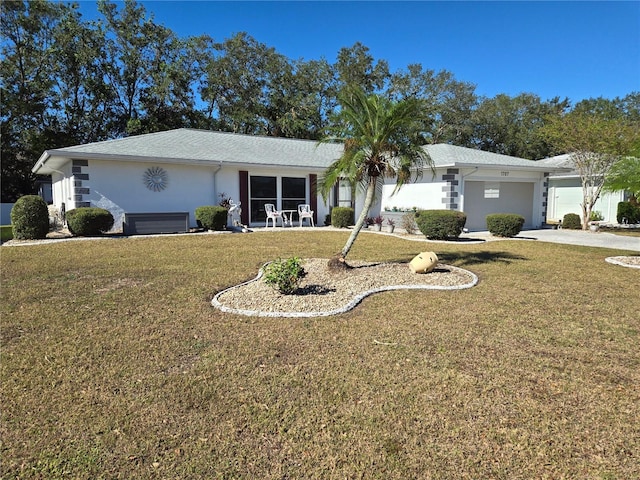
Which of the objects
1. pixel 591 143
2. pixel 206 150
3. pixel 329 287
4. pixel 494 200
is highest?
pixel 591 143

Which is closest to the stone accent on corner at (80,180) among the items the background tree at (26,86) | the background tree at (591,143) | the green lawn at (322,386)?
the green lawn at (322,386)

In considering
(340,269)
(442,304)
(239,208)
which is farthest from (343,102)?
(239,208)

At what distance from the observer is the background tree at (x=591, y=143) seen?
47.9 ft

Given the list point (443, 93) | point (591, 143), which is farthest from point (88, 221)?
point (443, 93)

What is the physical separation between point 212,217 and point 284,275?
8.90 metres

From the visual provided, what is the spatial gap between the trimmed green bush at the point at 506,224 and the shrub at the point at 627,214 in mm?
9384

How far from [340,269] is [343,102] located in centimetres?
300

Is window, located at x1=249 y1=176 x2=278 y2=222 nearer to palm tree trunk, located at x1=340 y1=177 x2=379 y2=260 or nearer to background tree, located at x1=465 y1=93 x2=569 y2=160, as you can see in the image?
palm tree trunk, located at x1=340 y1=177 x2=379 y2=260

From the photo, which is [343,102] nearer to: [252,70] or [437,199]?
[437,199]

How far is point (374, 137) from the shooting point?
260 inches

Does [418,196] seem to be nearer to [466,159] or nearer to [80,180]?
[466,159]

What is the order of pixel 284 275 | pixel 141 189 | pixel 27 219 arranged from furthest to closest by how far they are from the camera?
pixel 141 189
pixel 27 219
pixel 284 275

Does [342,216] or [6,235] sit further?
[342,216]

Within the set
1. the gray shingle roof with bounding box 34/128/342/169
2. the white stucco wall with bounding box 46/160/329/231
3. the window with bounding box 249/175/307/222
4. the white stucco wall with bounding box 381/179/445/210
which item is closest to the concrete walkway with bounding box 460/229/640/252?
the white stucco wall with bounding box 381/179/445/210
